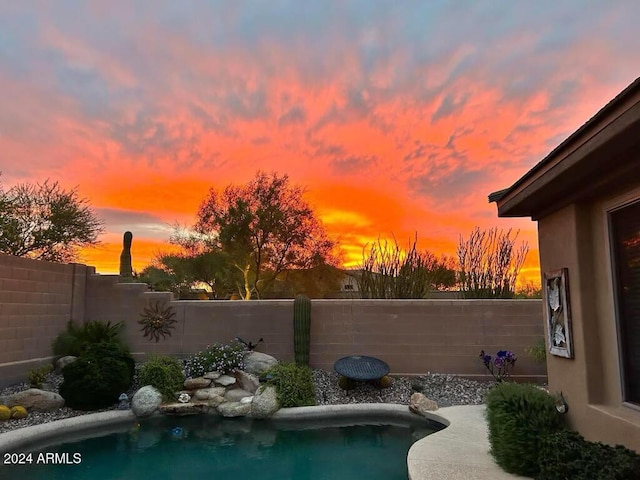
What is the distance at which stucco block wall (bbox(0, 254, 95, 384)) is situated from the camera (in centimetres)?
805

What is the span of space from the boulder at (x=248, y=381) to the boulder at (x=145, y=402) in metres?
1.43

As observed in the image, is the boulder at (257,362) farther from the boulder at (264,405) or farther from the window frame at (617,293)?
the window frame at (617,293)

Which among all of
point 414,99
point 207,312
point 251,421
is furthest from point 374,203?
point 251,421

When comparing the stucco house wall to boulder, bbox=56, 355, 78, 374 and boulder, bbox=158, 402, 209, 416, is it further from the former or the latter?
boulder, bbox=56, 355, 78, 374

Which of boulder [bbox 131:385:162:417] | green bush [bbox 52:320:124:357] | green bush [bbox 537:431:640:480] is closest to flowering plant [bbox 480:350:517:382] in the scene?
green bush [bbox 537:431:640:480]

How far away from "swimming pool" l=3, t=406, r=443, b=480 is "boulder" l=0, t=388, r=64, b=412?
1200 mm

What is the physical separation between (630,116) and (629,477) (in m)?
2.29

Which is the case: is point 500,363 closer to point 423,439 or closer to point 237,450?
point 423,439

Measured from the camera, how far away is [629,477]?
2.92m

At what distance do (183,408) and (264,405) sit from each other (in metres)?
1.38

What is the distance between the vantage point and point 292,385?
299 inches

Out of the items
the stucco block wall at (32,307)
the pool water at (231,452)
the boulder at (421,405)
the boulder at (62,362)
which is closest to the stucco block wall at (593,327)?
the pool water at (231,452)

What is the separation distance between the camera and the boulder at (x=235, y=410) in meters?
7.28

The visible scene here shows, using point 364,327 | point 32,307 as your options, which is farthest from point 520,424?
point 32,307
